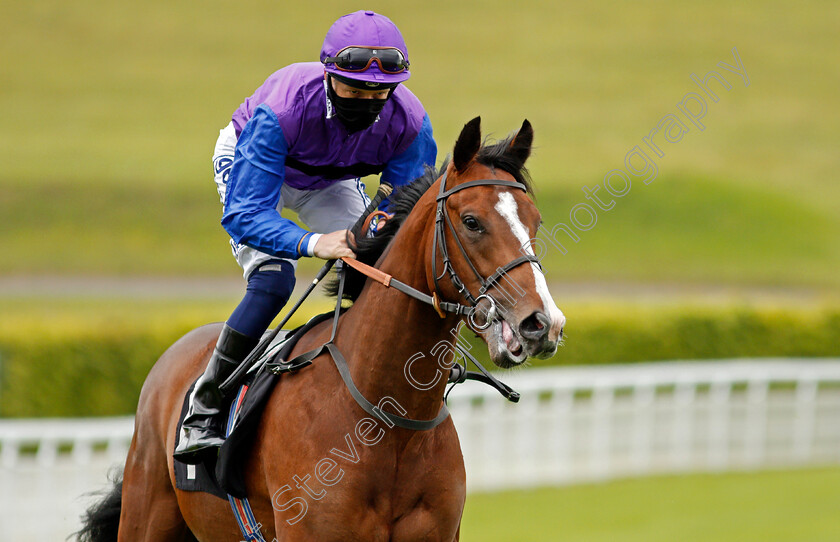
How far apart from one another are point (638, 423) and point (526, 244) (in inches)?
299

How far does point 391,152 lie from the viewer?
412cm

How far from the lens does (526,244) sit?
3000 millimetres

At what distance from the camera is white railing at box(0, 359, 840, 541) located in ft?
31.6

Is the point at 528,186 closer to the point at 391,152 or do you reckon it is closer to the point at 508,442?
the point at 391,152

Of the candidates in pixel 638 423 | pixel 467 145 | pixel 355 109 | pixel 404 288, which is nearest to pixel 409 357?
pixel 404 288

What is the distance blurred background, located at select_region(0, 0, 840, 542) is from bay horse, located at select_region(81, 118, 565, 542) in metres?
0.72

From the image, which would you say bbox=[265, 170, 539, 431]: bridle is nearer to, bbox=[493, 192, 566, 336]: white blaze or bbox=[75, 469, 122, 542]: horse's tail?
bbox=[493, 192, 566, 336]: white blaze

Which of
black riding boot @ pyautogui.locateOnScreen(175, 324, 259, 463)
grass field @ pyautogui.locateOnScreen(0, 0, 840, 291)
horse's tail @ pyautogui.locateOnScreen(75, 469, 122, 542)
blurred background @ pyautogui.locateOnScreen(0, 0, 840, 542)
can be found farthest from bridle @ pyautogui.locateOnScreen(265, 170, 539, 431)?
grass field @ pyautogui.locateOnScreen(0, 0, 840, 291)

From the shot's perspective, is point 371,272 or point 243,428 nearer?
point 371,272

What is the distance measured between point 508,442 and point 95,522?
544 centimetres

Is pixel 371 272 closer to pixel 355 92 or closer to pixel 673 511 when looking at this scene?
pixel 355 92

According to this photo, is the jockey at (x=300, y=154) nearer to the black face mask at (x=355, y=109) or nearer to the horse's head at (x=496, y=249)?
the black face mask at (x=355, y=109)

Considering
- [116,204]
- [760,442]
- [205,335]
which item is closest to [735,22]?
[116,204]

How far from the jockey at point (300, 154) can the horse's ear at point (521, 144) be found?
56cm
